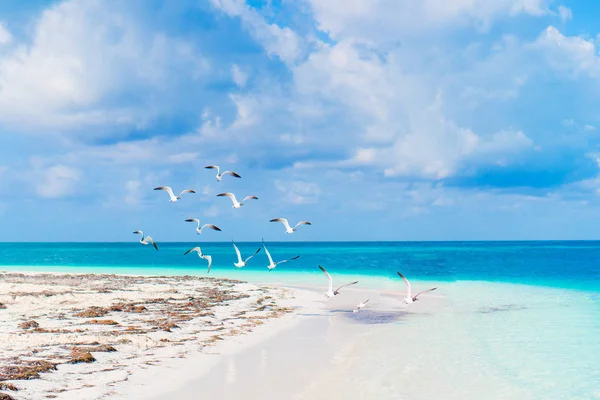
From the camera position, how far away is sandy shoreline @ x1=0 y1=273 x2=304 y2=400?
1451cm

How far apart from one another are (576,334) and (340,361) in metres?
12.0

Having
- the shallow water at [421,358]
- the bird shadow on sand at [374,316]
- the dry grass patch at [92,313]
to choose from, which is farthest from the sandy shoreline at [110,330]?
the bird shadow on sand at [374,316]

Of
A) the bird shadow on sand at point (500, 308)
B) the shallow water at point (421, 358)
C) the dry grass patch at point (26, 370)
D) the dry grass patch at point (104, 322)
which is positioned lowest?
the shallow water at point (421, 358)

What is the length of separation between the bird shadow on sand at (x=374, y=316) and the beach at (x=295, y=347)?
64mm

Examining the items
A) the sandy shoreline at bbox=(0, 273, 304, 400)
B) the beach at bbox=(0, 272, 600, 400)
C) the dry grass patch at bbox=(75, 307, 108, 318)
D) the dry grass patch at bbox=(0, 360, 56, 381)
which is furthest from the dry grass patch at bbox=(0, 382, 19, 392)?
the dry grass patch at bbox=(75, 307, 108, 318)

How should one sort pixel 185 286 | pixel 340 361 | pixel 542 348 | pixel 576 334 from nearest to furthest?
pixel 340 361 < pixel 542 348 < pixel 576 334 < pixel 185 286

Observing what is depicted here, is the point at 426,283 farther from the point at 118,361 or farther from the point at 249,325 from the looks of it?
the point at 118,361

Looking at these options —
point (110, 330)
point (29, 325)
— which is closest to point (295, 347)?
point (110, 330)

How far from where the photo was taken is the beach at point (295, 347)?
15164 millimetres

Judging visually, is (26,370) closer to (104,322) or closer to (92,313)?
(104,322)

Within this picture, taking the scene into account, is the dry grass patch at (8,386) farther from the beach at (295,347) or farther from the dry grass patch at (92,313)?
the dry grass patch at (92,313)

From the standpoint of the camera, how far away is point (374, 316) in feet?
95.5

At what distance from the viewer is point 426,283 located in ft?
172

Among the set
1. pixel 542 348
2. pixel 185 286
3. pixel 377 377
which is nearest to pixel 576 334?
pixel 542 348
